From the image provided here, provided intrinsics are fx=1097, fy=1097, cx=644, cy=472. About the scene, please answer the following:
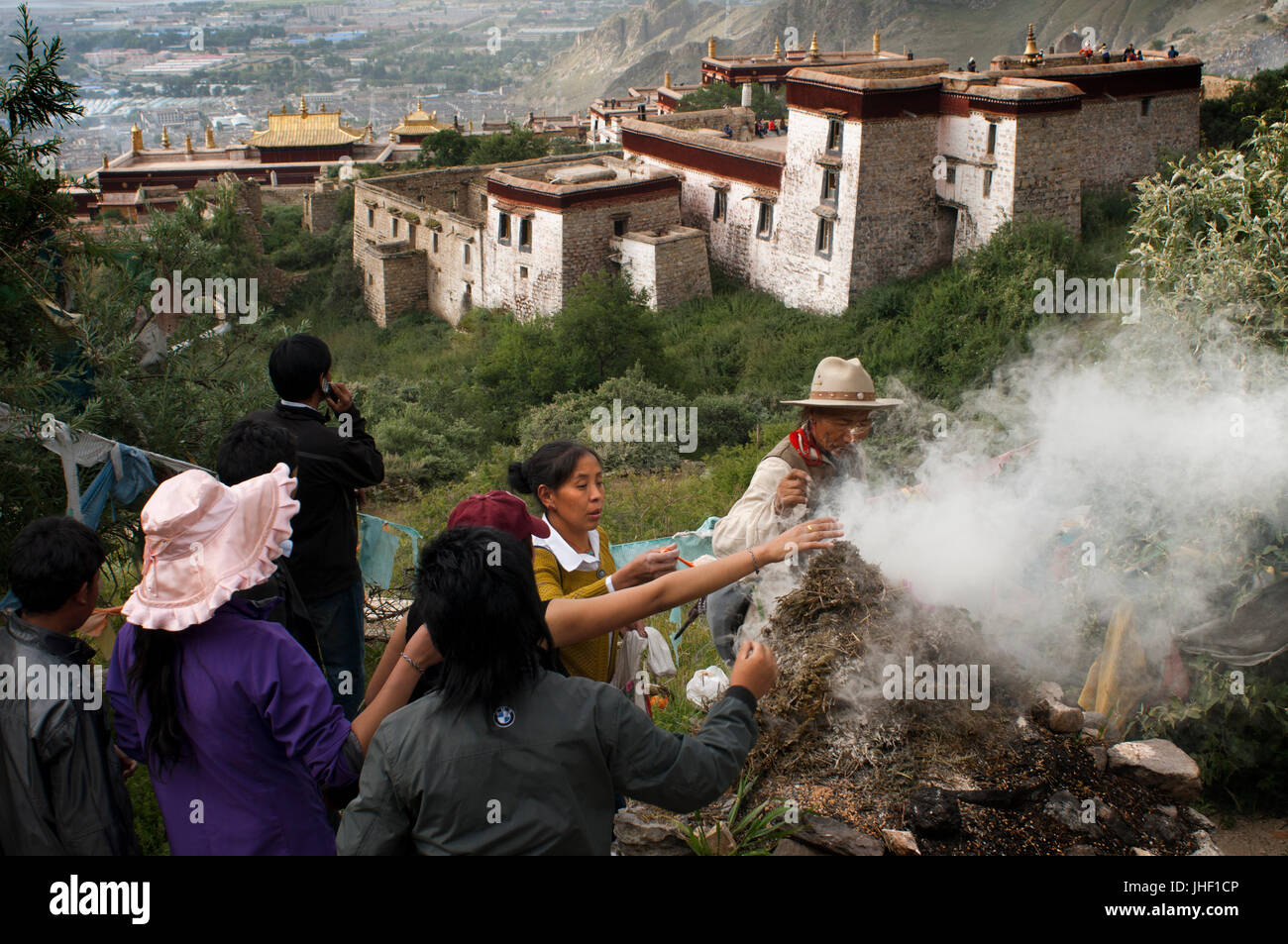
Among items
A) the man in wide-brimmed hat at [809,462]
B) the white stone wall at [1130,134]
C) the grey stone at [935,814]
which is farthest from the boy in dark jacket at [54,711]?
the white stone wall at [1130,134]

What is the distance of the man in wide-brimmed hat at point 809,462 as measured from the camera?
514 cm

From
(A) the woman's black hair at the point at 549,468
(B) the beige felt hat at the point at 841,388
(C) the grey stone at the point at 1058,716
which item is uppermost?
(B) the beige felt hat at the point at 841,388

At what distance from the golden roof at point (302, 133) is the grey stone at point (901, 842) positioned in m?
A: 62.3

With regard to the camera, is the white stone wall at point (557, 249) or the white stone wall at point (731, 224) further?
the white stone wall at point (731, 224)

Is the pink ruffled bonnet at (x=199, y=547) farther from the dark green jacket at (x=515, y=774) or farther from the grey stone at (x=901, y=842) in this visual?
the grey stone at (x=901, y=842)

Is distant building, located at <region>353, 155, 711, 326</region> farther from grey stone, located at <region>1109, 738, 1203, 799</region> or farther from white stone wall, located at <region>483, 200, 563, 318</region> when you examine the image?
grey stone, located at <region>1109, 738, 1203, 799</region>

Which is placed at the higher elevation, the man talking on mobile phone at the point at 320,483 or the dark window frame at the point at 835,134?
the dark window frame at the point at 835,134

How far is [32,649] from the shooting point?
11.5 ft

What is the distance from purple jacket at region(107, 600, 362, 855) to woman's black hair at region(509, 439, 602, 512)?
1.29m

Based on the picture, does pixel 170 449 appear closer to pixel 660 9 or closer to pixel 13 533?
pixel 13 533

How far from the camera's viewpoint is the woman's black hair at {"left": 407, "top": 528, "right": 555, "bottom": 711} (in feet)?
9.09

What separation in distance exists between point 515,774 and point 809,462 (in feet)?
9.90

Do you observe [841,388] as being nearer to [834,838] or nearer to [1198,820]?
[834,838]

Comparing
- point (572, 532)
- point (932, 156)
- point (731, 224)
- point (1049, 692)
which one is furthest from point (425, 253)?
point (572, 532)
